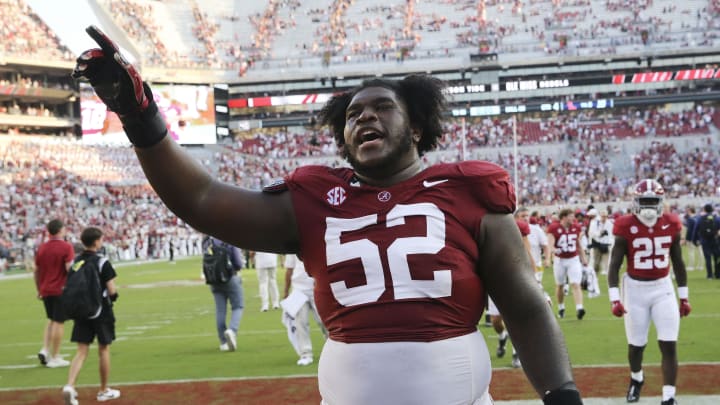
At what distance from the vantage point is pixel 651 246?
6855 millimetres

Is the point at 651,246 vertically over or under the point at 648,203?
under

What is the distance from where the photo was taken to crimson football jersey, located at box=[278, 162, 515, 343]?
2.25 m

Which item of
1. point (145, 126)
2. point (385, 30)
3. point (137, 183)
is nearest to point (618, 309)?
point (145, 126)

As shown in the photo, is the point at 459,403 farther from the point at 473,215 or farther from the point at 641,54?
the point at 641,54

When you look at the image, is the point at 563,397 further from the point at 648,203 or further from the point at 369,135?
the point at 648,203

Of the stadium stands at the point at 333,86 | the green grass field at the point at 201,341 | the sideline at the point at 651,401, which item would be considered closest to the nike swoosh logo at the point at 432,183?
the sideline at the point at 651,401

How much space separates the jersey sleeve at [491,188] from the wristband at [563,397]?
55 cm

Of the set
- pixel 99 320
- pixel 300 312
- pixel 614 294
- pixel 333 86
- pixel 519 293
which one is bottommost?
pixel 300 312

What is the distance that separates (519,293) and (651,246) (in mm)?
4933

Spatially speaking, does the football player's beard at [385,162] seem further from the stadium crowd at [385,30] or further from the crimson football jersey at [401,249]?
the stadium crowd at [385,30]

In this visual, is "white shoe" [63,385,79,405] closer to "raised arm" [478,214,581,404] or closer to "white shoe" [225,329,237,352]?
"white shoe" [225,329,237,352]

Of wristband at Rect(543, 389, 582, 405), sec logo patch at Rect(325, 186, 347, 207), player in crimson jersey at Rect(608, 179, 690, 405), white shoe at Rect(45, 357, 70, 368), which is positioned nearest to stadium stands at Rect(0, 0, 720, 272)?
white shoe at Rect(45, 357, 70, 368)

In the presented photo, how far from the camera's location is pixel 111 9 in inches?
2119

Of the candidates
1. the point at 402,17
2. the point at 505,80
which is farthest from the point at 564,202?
the point at 402,17
